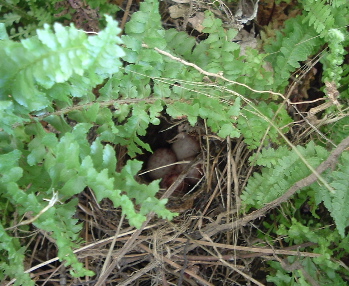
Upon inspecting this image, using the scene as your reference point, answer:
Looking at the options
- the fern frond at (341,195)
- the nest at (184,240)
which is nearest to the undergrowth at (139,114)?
the fern frond at (341,195)

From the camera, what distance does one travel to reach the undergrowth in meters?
1.35

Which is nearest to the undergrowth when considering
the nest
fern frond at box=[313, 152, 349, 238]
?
fern frond at box=[313, 152, 349, 238]

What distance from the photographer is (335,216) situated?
1674 millimetres

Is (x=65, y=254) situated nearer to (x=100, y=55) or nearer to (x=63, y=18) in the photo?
(x=100, y=55)

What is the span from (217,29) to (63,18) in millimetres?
956

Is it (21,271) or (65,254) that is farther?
(21,271)

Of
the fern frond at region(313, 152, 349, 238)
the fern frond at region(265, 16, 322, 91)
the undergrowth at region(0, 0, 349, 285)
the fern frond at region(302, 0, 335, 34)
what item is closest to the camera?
the undergrowth at region(0, 0, 349, 285)

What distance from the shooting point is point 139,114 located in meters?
1.77

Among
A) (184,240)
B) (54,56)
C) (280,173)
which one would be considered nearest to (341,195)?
(280,173)

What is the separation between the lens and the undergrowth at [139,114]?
4.42 feet

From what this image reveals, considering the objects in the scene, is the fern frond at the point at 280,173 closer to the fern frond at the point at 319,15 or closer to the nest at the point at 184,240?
the nest at the point at 184,240

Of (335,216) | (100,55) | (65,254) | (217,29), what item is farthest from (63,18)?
(335,216)

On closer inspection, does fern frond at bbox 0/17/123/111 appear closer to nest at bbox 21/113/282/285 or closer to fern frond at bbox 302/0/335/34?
nest at bbox 21/113/282/285

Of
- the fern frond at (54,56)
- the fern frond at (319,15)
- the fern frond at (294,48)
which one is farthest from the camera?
the fern frond at (294,48)
